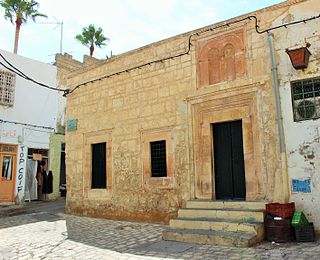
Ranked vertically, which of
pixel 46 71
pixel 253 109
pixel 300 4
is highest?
pixel 46 71

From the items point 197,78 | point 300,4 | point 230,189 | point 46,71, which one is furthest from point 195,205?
point 46,71

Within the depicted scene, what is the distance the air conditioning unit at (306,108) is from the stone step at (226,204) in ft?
5.86

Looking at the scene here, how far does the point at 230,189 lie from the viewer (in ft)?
23.7

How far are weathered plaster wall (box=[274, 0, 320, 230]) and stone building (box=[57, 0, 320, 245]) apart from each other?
0.08 ft

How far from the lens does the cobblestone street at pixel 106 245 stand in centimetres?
503

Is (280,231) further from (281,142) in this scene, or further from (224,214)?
(281,142)

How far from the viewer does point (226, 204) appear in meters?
6.78

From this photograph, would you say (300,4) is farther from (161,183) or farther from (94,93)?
(94,93)

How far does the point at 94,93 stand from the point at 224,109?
442cm

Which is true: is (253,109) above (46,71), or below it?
below

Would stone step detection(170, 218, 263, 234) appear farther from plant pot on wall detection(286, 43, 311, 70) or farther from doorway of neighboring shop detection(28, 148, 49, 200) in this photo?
doorway of neighboring shop detection(28, 148, 49, 200)

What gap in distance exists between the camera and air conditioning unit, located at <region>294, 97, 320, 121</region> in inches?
240

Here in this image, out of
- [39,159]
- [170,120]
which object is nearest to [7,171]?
[39,159]

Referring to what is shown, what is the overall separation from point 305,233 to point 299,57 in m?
3.16
